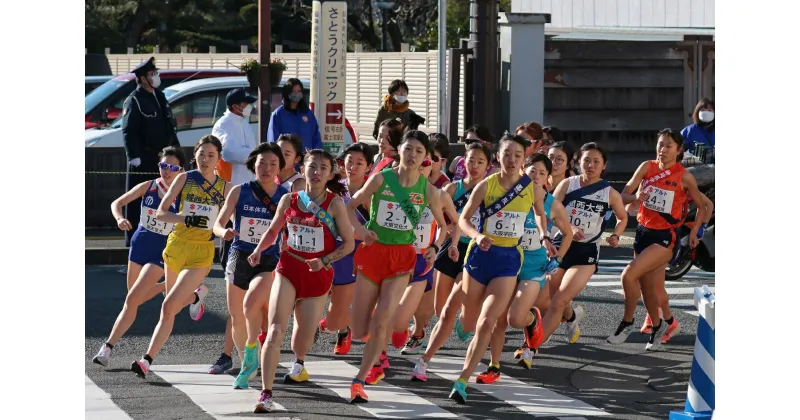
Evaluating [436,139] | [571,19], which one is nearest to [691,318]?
[436,139]

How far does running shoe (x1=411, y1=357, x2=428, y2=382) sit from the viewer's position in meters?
10.1

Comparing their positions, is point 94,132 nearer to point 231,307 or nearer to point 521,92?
point 521,92

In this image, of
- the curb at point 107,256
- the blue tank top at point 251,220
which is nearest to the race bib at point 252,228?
the blue tank top at point 251,220

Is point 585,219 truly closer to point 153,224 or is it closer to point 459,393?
point 459,393

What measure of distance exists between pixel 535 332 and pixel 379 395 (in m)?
1.60

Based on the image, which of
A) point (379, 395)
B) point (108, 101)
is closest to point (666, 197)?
point (379, 395)

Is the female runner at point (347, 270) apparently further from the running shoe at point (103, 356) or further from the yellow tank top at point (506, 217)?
the running shoe at point (103, 356)

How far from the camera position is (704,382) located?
8172 millimetres

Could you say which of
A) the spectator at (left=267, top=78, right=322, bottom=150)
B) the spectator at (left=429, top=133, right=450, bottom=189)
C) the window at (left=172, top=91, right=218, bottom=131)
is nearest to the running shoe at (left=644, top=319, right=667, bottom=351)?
the spectator at (left=429, top=133, right=450, bottom=189)

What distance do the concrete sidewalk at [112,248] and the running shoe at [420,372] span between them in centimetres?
687

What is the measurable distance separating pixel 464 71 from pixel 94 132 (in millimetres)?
5665

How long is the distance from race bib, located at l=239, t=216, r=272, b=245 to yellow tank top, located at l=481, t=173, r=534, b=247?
4.97 ft

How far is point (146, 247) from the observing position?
35.1ft

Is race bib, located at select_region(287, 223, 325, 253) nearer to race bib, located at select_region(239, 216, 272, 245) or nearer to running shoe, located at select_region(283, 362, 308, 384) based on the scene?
race bib, located at select_region(239, 216, 272, 245)
